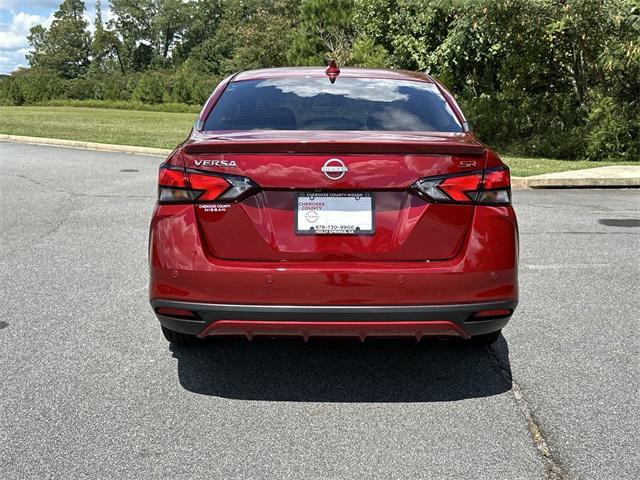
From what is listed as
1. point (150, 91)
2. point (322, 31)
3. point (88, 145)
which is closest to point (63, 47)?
point (150, 91)

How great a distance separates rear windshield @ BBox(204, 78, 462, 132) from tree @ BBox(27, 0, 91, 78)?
11429cm

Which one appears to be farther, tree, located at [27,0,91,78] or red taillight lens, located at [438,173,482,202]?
tree, located at [27,0,91,78]

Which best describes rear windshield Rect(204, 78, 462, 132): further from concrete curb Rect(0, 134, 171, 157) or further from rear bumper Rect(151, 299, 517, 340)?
concrete curb Rect(0, 134, 171, 157)

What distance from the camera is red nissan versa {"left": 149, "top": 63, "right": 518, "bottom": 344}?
3375 millimetres

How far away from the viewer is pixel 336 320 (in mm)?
3416

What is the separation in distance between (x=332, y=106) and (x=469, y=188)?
1.04 metres

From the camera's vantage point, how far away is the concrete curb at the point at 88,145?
59.4 feet

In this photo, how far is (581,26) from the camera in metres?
15.9

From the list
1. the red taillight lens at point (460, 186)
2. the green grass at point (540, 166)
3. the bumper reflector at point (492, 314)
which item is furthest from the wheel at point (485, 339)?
the green grass at point (540, 166)

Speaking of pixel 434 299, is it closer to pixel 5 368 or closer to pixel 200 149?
pixel 200 149

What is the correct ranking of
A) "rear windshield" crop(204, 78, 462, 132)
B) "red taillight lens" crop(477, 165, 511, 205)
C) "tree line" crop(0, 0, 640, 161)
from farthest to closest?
"tree line" crop(0, 0, 640, 161)
"rear windshield" crop(204, 78, 462, 132)
"red taillight lens" crop(477, 165, 511, 205)

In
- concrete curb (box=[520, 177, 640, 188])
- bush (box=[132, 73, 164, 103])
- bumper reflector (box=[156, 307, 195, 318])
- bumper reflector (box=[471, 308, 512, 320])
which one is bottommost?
bush (box=[132, 73, 164, 103])

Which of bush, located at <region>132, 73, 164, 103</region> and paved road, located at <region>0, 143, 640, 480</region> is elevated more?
paved road, located at <region>0, 143, 640, 480</region>

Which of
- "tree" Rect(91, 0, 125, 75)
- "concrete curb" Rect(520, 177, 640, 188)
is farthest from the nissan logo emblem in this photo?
"tree" Rect(91, 0, 125, 75)
